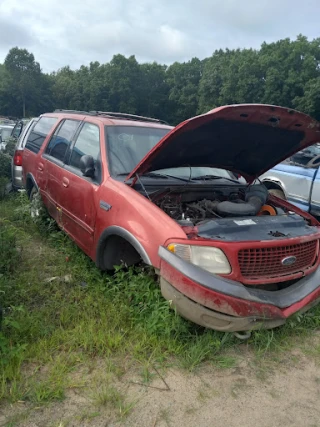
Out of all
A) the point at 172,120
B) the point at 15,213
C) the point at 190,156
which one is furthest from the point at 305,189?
the point at 172,120

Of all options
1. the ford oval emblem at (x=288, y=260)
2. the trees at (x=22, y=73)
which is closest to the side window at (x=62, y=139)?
the ford oval emblem at (x=288, y=260)

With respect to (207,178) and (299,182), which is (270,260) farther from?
(299,182)

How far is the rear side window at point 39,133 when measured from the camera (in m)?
5.55

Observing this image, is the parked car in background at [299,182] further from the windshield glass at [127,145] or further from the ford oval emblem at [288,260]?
the ford oval emblem at [288,260]

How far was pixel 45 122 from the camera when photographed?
592cm

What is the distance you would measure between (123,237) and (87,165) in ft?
3.22

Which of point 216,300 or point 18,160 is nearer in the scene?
point 216,300

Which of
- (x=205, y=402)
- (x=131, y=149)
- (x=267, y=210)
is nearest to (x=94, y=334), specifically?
(x=205, y=402)

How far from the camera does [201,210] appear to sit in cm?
342

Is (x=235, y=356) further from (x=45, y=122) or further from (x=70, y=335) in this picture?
(x=45, y=122)

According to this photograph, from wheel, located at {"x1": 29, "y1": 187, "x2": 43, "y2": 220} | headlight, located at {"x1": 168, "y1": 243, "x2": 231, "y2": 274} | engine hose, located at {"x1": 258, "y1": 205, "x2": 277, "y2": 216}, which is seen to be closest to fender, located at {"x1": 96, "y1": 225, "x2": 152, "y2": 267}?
headlight, located at {"x1": 168, "y1": 243, "x2": 231, "y2": 274}

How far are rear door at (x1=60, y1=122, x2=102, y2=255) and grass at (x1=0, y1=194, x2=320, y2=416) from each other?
0.50m

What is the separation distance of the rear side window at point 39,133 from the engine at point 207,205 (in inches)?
110

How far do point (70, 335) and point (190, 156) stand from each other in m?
2.01
